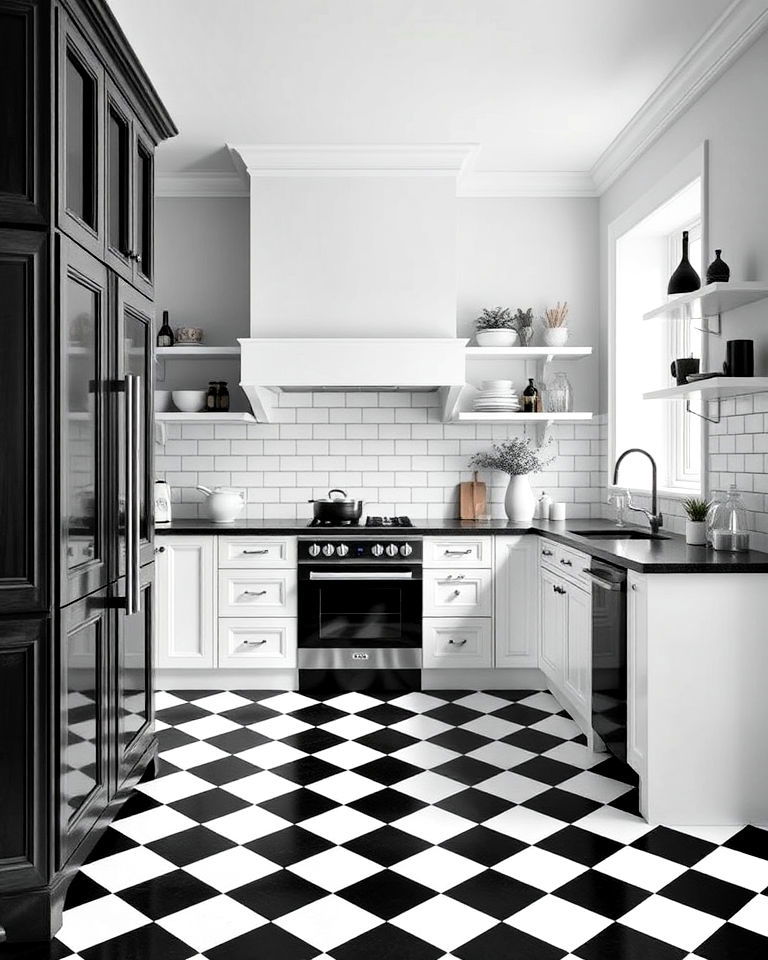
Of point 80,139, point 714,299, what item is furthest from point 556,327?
point 80,139

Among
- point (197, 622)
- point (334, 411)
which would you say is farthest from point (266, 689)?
point (334, 411)

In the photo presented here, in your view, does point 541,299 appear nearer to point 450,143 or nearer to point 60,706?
point 450,143

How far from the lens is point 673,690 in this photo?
2.91 meters

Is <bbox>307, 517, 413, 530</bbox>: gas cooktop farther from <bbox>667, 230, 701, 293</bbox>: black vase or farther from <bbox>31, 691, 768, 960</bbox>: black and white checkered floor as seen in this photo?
<bbox>667, 230, 701, 293</bbox>: black vase

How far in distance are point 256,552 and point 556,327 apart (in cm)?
215

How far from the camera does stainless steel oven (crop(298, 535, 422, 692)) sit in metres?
4.55

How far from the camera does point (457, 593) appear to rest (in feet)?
15.1

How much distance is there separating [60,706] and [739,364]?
2534 millimetres

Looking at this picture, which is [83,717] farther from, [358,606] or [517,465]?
[517,465]

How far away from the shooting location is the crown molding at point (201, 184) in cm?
502

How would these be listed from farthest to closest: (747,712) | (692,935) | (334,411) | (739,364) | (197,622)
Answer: (334,411)
(197,622)
(739,364)
(747,712)
(692,935)

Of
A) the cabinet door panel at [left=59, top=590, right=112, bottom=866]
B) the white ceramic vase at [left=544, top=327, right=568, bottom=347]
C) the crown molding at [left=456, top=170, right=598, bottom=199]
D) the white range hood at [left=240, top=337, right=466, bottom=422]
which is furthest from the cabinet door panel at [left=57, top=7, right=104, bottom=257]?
the white ceramic vase at [left=544, top=327, right=568, bottom=347]

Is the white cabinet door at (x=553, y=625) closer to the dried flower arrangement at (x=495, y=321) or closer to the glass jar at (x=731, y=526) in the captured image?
the glass jar at (x=731, y=526)

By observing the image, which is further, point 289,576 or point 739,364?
point 289,576
